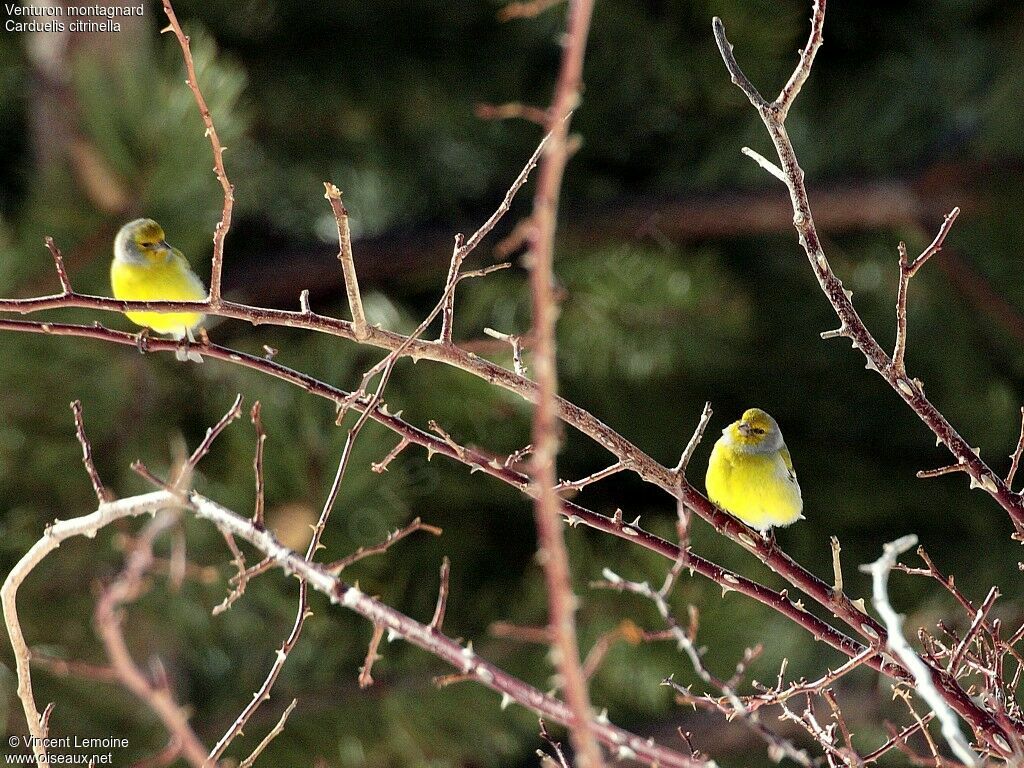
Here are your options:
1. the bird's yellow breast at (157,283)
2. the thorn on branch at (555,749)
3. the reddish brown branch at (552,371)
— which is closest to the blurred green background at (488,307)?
the bird's yellow breast at (157,283)

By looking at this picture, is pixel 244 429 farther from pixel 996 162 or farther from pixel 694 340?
pixel 996 162

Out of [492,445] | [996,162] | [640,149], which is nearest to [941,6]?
[996,162]

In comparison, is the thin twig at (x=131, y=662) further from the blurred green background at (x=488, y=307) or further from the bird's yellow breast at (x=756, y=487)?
Result: the blurred green background at (x=488, y=307)

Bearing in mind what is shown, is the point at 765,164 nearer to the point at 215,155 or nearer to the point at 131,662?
the point at 215,155

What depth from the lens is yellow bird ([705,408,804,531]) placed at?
4.43ft

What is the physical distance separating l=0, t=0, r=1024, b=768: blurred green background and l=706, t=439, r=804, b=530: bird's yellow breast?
675mm

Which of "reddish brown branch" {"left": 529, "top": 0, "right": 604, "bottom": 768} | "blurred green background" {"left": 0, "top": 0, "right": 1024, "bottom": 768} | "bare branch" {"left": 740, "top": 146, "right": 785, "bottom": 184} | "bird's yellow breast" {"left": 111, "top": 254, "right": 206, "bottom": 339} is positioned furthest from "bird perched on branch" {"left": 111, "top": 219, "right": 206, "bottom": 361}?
"reddish brown branch" {"left": 529, "top": 0, "right": 604, "bottom": 768}

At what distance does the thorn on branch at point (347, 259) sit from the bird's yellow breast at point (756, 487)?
0.75 meters

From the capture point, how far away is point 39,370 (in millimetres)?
1870

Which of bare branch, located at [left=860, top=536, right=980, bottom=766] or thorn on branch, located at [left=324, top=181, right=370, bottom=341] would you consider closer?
bare branch, located at [left=860, top=536, right=980, bottom=766]

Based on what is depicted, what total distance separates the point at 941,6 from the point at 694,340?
1154 millimetres

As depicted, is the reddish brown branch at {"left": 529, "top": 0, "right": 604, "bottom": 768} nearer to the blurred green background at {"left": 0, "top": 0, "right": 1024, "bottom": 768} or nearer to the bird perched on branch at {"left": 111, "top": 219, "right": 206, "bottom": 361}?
the bird perched on branch at {"left": 111, "top": 219, "right": 206, "bottom": 361}

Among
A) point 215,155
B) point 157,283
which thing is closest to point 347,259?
point 215,155

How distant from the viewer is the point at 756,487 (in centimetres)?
135
